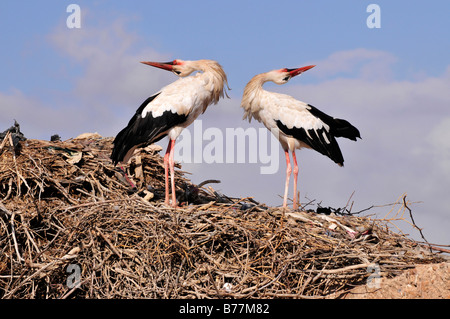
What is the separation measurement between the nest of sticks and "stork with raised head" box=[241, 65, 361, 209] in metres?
1.54

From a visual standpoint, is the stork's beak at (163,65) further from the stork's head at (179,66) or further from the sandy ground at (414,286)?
the sandy ground at (414,286)

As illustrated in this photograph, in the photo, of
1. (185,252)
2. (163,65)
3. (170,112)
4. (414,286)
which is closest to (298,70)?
(163,65)

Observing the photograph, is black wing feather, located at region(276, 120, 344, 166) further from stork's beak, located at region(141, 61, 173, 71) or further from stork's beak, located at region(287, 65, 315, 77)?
stork's beak, located at region(141, 61, 173, 71)

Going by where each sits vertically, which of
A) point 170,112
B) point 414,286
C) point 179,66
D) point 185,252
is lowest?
point 414,286

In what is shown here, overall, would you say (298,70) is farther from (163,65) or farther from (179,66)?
(163,65)

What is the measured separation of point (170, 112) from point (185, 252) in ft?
6.96

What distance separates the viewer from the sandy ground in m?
5.73

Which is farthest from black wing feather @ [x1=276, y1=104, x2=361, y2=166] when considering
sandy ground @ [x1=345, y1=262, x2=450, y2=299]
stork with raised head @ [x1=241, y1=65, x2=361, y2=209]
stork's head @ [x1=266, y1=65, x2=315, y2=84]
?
sandy ground @ [x1=345, y1=262, x2=450, y2=299]

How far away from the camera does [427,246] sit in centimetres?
643

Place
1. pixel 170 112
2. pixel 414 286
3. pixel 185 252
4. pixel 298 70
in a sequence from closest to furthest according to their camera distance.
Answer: pixel 185 252
pixel 414 286
pixel 170 112
pixel 298 70

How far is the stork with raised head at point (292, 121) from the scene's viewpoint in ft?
25.8

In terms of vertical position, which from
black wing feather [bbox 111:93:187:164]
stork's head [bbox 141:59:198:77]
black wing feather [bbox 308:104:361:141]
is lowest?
black wing feather [bbox 111:93:187:164]

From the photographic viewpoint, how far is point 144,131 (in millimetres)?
7176

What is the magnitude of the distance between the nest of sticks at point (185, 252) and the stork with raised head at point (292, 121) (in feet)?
5.04
